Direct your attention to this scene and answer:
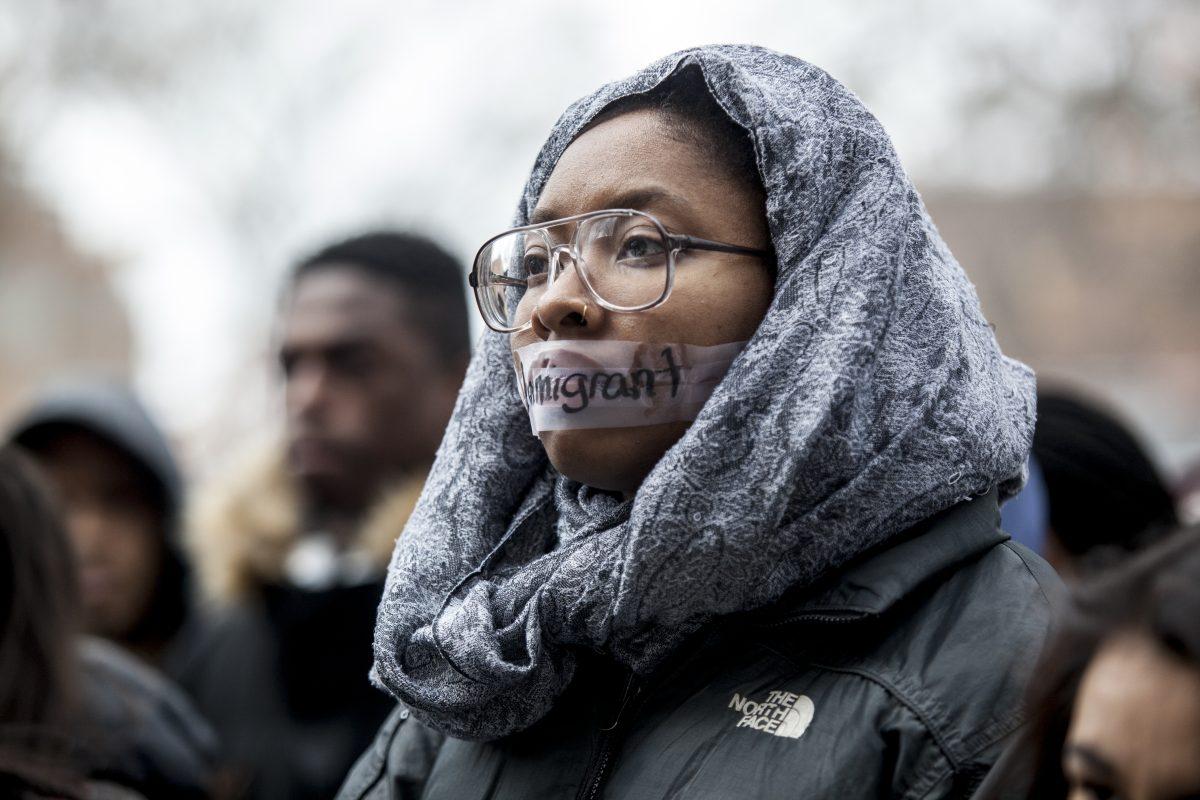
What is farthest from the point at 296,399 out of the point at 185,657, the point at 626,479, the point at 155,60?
the point at 155,60

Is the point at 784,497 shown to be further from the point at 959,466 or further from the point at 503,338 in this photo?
the point at 503,338

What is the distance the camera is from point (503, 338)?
2.32m

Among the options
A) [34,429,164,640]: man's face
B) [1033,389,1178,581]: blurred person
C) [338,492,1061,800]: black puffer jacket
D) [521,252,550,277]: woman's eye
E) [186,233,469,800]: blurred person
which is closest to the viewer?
[338,492,1061,800]: black puffer jacket

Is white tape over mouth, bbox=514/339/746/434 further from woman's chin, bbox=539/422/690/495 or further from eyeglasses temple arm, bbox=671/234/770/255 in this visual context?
eyeglasses temple arm, bbox=671/234/770/255

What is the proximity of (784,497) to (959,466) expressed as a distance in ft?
0.81

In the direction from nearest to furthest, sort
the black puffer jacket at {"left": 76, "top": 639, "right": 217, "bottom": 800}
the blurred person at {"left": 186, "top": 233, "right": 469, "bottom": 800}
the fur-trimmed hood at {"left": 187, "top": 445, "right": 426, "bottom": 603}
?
the black puffer jacket at {"left": 76, "top": 639, "right": 217, "bottom": 800} → the blurred person at {"left": 186, "top": 233, "right": 469, "bottom": 800} → the fur-trimmed hood at {"left": 187, "top": 445, "right": 426, "bottom": 603}

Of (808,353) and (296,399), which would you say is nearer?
(808,353)

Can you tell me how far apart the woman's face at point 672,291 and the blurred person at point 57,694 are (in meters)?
1.24

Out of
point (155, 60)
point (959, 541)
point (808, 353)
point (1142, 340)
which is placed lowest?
point (1142, 340)

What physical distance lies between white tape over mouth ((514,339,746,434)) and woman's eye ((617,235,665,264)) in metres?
0.12

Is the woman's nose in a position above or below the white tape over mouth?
above

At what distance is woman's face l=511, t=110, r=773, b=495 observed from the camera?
78.2 inches

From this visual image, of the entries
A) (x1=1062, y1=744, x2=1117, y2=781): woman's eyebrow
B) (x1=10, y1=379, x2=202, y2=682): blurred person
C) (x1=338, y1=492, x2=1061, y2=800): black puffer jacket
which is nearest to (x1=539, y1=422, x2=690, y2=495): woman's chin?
(x1=338, y1=492, x2=1061, y2=800): black puffer jacket

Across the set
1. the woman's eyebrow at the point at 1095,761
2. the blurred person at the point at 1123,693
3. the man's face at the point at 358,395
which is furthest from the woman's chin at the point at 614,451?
the man's face at the point at 358,395
